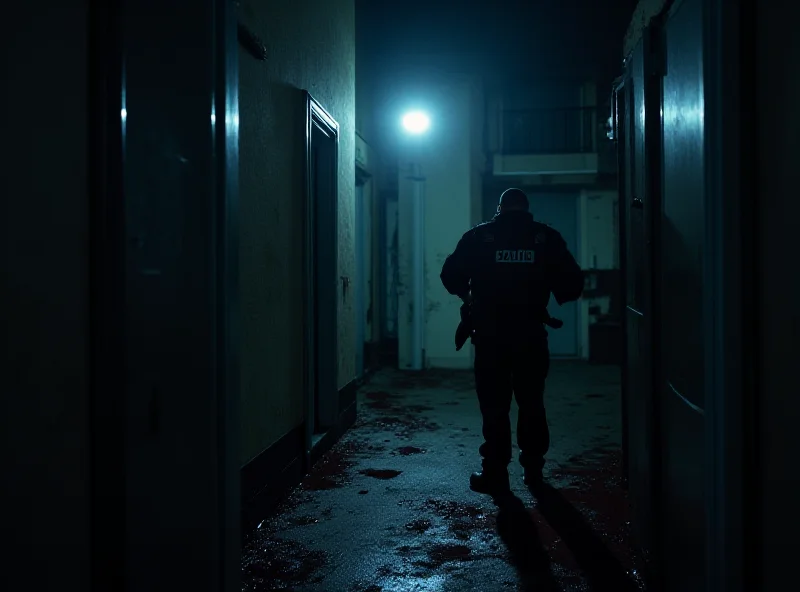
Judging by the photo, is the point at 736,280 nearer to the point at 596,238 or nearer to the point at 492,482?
the point at 492,482

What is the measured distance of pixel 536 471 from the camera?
3.69m

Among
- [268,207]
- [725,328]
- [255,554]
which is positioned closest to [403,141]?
[268,207]

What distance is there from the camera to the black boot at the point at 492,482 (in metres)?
3.60

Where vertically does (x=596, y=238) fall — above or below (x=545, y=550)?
above

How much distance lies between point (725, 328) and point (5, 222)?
143 cm

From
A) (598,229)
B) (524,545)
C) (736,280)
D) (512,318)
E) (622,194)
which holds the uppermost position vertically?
(598,229)

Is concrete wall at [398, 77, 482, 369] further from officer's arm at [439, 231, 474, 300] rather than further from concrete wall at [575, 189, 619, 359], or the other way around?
officer's arm at [439, 231, 474, 300]

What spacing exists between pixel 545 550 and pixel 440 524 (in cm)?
51

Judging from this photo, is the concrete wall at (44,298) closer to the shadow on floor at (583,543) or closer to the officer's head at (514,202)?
the shadow on floor at (583,543)

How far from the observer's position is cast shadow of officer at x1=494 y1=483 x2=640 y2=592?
8.07 feet

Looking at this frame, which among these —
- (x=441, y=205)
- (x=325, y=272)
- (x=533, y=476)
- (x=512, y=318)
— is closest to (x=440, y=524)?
(x=533, y=476)

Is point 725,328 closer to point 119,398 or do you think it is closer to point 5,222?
point 119,398

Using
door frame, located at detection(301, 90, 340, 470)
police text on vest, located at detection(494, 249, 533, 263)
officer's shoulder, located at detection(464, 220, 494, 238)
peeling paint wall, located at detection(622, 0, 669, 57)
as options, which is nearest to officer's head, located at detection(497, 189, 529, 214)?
officer's shoulder, located at detection(464, 220, 494, 238)

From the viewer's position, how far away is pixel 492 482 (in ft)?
11.8
